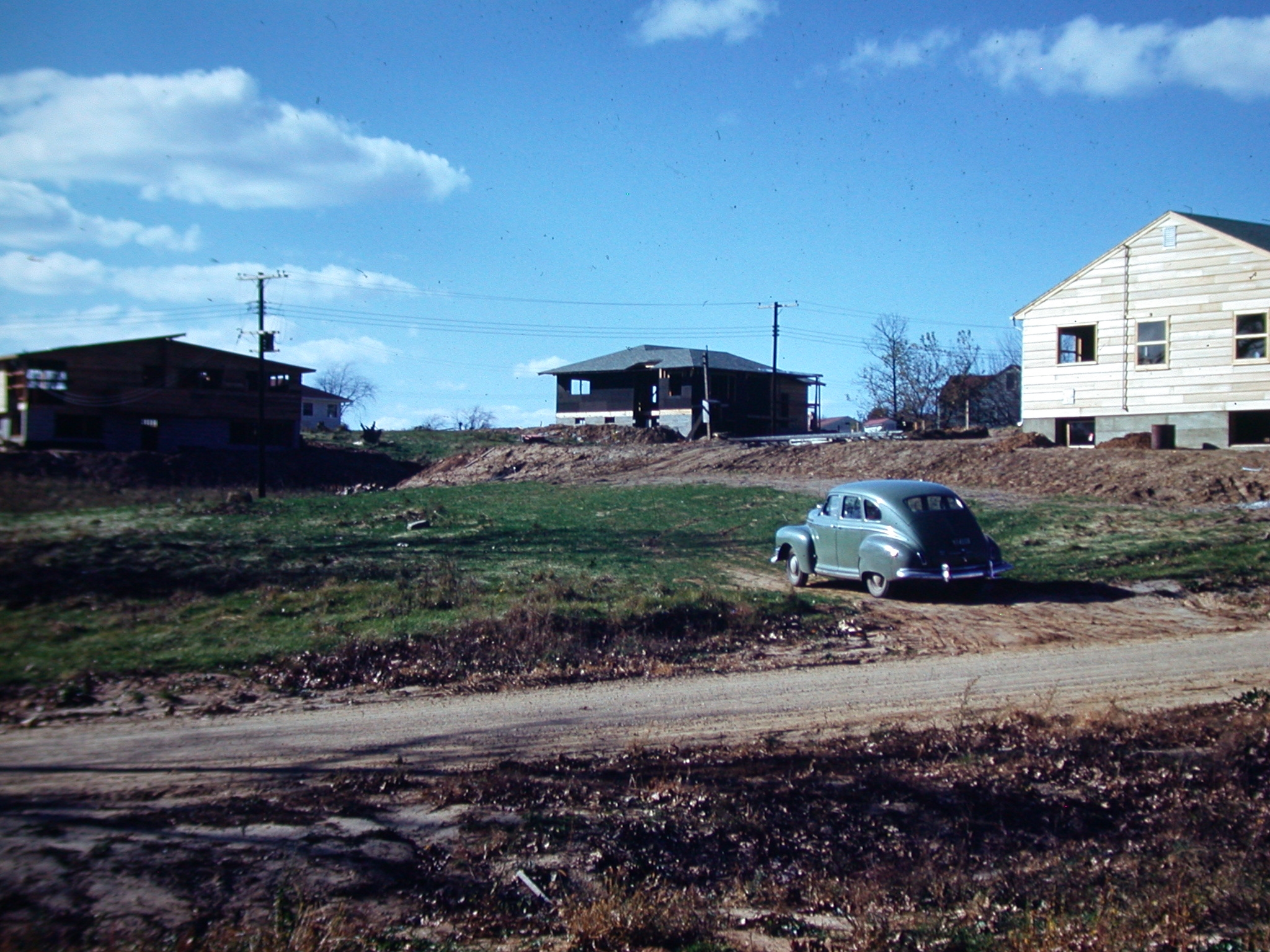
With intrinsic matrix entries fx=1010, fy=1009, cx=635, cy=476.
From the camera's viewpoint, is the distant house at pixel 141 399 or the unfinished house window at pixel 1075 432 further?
the unfinished house window at pixel 1075 432

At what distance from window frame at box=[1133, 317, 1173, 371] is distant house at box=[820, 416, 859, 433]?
35.8 metres

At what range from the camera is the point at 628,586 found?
16453mm

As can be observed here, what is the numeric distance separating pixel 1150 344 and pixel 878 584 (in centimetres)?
1824

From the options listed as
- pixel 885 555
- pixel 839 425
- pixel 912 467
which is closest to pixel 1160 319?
pixel 912 467

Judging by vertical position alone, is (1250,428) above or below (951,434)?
below

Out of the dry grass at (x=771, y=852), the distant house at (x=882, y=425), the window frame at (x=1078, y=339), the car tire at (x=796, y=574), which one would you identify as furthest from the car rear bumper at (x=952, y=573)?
the distant house at (x=882, y=425)

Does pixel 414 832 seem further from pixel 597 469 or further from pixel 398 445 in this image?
pixel 398 445

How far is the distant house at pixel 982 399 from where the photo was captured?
61375 mm

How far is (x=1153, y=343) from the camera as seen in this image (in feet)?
97.7

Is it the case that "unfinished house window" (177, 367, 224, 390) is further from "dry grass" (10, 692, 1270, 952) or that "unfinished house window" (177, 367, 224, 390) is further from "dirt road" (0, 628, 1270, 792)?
"dry grass" (10, 692, 1270, 952)

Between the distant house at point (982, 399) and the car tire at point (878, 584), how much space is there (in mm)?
43375

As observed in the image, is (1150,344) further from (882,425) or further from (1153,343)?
(882,425)

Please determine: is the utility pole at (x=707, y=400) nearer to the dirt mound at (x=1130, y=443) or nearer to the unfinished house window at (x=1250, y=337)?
the dirt mound at (x=1130, y=443)

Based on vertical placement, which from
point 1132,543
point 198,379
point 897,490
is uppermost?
point 198,379
